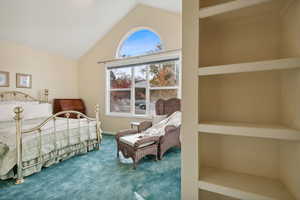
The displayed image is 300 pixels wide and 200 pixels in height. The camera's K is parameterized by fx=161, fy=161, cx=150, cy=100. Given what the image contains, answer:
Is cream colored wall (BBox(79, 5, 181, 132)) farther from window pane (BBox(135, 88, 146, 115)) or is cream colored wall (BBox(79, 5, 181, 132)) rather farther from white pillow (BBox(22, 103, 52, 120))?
white pillow (BBox(22, 103, 52, 120))

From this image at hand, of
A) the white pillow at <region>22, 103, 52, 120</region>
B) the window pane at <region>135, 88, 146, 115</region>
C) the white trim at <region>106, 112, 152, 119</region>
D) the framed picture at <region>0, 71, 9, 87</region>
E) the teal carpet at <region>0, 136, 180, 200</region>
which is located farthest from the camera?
the window pane at <region>135, 88, 146, 115</region>

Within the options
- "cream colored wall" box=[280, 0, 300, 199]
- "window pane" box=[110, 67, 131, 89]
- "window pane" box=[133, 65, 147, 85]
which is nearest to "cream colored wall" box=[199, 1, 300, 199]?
"cream colored wall" box=[280, 0, 300, 199]

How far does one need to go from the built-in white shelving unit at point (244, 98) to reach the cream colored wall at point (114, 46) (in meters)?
3.10

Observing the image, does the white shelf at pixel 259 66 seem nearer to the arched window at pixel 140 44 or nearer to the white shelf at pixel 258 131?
the white shelf at pixel 258 131

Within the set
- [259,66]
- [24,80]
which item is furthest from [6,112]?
[259,66]

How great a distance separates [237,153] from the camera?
1.02m

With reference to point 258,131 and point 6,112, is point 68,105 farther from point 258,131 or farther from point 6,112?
point 258,131

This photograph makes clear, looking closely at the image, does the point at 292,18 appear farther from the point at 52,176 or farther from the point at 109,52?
the point at 109,52

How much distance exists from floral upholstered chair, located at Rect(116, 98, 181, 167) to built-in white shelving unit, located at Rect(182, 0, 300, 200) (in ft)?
5.59

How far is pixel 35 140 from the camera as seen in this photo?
2465mm

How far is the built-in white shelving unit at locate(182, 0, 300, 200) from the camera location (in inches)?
31.2

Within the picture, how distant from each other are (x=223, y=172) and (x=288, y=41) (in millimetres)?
827

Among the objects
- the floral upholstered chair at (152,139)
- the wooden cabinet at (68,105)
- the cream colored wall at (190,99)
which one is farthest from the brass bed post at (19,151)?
the wooden cabinet at (68,105)

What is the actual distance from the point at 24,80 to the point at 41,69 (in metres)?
0.57
